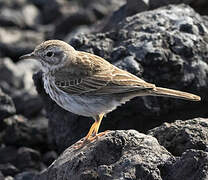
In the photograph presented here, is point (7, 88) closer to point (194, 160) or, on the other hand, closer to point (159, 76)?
point (159, 76)

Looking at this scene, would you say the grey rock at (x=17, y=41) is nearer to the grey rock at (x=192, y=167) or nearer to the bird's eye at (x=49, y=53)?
the bird's eye at (x=49, y=53)

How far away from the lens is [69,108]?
8555 millimetres

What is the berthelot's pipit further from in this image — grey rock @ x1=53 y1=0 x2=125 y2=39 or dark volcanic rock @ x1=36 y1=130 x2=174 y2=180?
grey rock @ x1=53 y1=0 x2=125 y2=39

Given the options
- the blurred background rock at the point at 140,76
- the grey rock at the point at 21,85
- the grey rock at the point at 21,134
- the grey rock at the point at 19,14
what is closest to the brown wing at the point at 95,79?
the blurred background rock at the point at 140,76

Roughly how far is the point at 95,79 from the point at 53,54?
83 cm

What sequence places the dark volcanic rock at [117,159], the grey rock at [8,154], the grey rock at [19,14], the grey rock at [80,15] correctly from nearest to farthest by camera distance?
the dark volcanic rock at [117,159]
the grey rock at [8,154]
the grey rock at [80,15]
the grey rock at [19,14]

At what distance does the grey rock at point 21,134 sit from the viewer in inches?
455

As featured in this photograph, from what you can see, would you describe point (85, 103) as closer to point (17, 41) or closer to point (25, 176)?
point (25, 176)

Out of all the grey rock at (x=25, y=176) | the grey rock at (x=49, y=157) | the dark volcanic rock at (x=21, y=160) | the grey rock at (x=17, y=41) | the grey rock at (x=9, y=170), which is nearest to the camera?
the grey rock at (x=25, y=176)

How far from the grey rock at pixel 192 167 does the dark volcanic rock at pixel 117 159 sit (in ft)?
0.76

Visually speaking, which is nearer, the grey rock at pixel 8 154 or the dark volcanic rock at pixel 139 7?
the grey rock at pixel 8 154

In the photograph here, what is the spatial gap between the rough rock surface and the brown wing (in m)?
0.92

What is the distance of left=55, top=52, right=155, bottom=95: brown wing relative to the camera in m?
8.61

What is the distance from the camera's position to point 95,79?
29.0 feet
